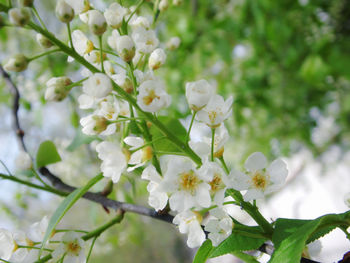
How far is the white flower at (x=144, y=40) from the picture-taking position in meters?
0.48

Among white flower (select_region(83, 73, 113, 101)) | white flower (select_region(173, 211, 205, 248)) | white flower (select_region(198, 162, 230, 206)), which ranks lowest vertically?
white flower (select_region(173, 211, 205, 248))

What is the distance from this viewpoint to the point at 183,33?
1825mm

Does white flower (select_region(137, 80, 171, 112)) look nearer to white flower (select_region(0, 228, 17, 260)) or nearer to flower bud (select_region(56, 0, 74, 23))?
flower bud (select_region(56, 0, 74, 23))

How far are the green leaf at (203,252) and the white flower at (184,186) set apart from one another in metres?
0.09

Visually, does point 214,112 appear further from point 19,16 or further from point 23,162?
point 23,162

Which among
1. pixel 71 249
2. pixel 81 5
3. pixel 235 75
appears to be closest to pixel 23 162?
pixel 71 249

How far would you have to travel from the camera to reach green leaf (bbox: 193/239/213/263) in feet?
1.45

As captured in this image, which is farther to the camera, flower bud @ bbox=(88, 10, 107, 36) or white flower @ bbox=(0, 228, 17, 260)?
white flower @ bbox=(0, 228, 17, 260)

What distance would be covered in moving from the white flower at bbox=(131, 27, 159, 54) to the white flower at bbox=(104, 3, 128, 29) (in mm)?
38

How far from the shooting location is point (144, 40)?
19.0 inches

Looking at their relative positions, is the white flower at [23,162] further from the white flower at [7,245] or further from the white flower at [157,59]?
the white flower at [157,59]

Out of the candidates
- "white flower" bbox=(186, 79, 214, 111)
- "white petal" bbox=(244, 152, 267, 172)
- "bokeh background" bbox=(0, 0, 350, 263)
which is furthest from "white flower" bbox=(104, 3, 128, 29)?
"bokeh background" bbox=(0, 0, 350, 263)

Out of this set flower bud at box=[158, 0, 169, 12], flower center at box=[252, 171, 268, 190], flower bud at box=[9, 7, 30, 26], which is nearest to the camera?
flower bud at box=[9, 7, 30, 26]

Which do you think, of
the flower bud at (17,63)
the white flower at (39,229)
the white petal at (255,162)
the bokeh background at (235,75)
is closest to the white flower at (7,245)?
the white flower at (39,229)
